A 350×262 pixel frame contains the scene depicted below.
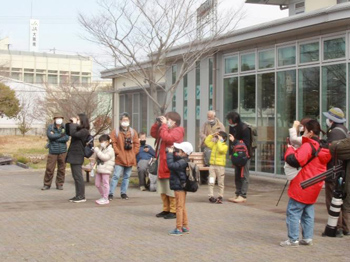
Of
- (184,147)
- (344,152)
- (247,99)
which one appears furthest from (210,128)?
(344,152)

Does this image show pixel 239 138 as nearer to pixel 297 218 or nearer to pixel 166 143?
pixel 166 143

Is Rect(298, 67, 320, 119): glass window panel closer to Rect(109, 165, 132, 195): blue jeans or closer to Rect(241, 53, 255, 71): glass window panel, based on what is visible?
Rect(241, 53, 255, 71): glass window panel

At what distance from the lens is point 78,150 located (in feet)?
38.0

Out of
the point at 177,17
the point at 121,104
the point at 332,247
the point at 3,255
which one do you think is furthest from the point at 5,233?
the point at 121,104

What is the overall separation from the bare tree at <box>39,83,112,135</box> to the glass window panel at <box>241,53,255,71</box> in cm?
1320

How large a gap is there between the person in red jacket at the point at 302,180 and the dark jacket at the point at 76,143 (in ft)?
17.5

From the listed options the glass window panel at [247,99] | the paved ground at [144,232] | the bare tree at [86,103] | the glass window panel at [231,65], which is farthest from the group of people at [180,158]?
the bare tree at [86,103]

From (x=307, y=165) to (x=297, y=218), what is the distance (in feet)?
2.30

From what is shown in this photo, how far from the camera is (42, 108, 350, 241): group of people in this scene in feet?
24.2

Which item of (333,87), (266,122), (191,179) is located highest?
(333,87)

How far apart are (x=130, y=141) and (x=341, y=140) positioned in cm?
516

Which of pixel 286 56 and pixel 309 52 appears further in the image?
pixel 286 56

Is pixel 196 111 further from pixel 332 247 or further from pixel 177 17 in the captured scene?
pixel 332 247

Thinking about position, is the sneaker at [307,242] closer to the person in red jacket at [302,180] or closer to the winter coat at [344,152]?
the person in red jacket at [302,180]
